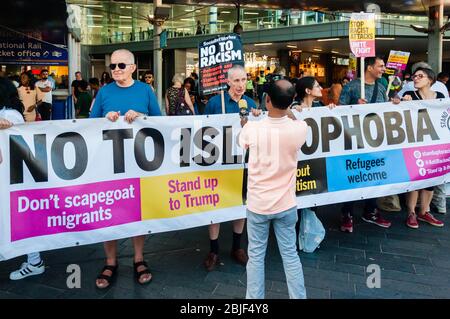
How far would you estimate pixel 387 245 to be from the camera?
15.5 feet

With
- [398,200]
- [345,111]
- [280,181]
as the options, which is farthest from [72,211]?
[398,200]

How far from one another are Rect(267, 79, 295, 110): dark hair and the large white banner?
1307 millimetres

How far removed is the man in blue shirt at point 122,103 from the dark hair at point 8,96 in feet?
2.25

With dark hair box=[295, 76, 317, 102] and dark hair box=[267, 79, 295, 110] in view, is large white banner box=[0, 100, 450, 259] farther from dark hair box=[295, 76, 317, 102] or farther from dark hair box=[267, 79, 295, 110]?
dark hair box=[267, 79, 295, 110]

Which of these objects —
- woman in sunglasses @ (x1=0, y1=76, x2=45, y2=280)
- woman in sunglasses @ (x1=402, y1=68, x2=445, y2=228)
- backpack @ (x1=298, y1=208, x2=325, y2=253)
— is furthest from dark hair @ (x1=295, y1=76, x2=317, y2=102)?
woman in sunglasses @ (x1=0, y1=76, x2=45, y2=280)

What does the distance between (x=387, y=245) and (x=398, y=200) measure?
1.51 meters

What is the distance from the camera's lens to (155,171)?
3910mm

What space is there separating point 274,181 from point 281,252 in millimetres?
498

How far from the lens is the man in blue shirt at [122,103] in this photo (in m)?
3.75

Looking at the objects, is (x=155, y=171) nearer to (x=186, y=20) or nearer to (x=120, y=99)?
(x=120, y=99)

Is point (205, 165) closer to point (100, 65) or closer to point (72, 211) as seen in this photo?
point (72, 211)

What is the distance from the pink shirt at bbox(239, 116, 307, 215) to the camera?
9.57ft

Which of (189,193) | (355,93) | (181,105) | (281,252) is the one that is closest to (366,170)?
(355,93)

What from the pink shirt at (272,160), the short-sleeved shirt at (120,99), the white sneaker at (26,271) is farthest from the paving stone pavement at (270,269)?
the short-sleeved shirt at (120,99)
